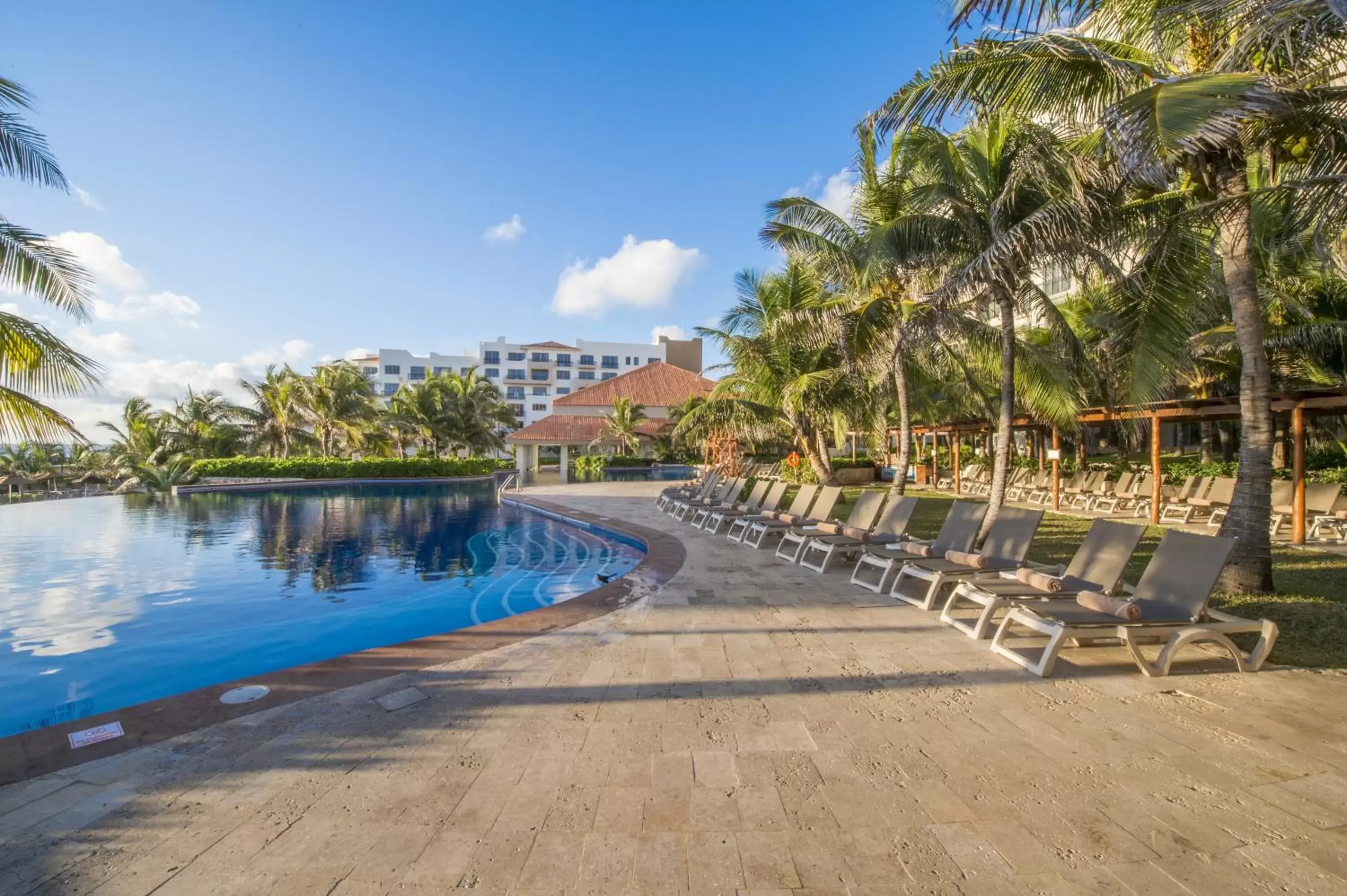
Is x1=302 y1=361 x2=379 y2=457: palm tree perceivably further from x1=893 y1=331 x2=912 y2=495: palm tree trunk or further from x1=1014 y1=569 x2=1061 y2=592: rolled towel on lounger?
x1=1014 y1=569 x2=1061 y2=592: rolled towel on lounger

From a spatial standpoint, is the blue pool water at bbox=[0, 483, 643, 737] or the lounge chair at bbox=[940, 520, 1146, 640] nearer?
the lounge chair at bbox=[940, 520, 1146, 640]

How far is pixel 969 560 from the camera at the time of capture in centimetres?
607

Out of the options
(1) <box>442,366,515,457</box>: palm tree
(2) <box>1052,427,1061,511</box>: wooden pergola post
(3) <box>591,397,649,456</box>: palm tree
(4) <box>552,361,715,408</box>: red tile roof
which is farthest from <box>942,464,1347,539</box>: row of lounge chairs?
(1) <box>442,366,515,457</box>: palm tree

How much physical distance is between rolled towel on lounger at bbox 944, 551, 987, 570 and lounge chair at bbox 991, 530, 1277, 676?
1.17 metres

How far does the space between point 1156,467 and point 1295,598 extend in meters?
6.68

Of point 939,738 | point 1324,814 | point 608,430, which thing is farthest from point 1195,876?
point 608,430

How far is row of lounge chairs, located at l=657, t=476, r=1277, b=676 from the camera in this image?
420 cm

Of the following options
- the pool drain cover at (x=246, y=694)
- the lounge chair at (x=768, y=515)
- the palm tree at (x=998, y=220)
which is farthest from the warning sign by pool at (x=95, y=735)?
the lounge chair at (x=768, y=515)

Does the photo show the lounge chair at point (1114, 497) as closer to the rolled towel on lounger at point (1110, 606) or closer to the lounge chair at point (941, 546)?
the lounge chair at point (941, 546)

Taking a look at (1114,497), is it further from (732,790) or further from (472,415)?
(472,415)

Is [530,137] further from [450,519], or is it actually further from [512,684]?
[512,684]

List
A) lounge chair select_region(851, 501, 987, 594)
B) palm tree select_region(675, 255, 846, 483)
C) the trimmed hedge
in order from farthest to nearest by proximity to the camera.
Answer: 1. the trimmed hedge
2. palm tree select_region(675, 255, 846, 483)
3. lounge chair select_region(851, 501, 987, 594)

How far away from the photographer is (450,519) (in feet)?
57.2

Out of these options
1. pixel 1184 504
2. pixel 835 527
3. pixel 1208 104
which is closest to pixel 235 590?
pixel 835 527
